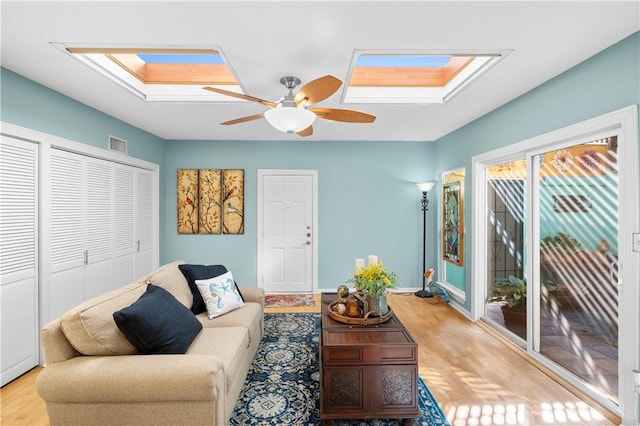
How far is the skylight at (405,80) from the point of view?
2879 mm

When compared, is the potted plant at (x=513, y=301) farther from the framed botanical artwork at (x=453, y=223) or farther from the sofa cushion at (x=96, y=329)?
the sofa cushion at (x=96, y=329)

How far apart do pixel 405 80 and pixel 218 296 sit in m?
2.77

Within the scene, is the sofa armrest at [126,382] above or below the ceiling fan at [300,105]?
below

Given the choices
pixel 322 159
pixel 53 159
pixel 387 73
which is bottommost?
pixel 53 159

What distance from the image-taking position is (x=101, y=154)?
338cm

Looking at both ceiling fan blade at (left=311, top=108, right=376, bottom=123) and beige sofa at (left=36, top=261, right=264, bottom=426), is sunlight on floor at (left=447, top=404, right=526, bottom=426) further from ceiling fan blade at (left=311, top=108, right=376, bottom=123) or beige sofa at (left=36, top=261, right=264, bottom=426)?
ceiling fan blade at (left=311, top=108, right=376, bottom=123)

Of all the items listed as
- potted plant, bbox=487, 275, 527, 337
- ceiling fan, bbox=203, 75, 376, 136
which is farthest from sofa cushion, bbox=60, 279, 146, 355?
potted plant, bbox=487, 275, 527, 337

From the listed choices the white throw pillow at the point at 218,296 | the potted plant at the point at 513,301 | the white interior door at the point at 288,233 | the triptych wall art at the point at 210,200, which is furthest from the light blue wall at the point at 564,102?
the triptych wall art at the point at 210,200

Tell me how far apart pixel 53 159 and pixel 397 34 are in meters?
3.19

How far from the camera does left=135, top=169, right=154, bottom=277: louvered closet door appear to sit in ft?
13.8

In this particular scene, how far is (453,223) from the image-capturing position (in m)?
4.34

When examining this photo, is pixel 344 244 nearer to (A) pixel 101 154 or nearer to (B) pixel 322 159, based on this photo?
(B) pixel 322 159

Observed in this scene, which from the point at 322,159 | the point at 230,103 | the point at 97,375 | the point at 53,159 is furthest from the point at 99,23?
the point at 322,159

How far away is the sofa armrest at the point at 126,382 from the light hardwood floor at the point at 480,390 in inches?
32.6
